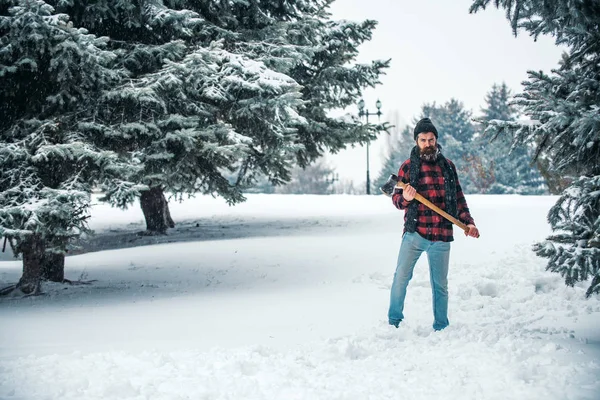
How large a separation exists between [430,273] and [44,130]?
4.96m

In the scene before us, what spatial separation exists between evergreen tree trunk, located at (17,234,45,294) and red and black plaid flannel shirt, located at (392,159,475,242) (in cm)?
491

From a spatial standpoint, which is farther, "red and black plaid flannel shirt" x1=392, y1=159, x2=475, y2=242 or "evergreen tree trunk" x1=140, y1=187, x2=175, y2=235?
"evergreen tree trunk" x1=140, y1=187, x2=175, y2=235

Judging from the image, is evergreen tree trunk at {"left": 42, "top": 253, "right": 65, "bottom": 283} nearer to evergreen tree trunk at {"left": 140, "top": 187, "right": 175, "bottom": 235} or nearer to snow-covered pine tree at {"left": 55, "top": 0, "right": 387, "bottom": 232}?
snow-covered pine tree at {"left": 55, "top": 0, "right": 387, "bottom": 232}

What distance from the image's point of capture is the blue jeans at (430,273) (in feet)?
17.5

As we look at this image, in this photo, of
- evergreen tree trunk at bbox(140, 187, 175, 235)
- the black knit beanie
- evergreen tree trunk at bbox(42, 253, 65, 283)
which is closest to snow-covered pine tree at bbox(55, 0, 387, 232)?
evergreen tree trunk at bbox(42, 253, 65, 283)

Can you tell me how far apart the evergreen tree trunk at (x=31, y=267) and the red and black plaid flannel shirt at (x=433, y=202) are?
16.1 ft

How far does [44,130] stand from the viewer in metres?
7.03

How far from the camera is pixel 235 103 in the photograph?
9.18m

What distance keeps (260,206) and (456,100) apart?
46349 millimetres

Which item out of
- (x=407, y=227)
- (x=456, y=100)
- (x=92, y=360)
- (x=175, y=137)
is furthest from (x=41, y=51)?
(x=456, y=100)

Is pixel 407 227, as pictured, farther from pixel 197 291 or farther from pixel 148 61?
pixel 148 61

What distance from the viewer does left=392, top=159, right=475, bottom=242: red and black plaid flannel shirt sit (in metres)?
5.30

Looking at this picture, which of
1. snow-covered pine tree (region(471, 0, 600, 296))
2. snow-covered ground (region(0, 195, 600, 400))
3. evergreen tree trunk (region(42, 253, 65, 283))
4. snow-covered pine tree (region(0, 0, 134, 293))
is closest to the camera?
snow-covered ground (region(0, 195, 600, 400))

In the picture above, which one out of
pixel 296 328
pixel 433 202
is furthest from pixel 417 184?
pixel 296 328
